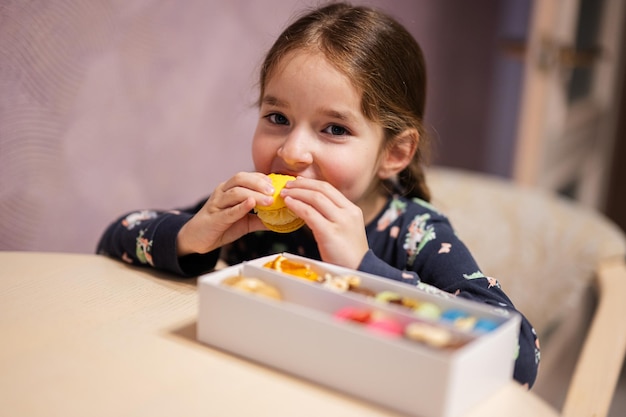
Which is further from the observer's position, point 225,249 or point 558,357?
point 558,357

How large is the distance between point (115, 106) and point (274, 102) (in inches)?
17.0

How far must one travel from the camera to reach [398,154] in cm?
109

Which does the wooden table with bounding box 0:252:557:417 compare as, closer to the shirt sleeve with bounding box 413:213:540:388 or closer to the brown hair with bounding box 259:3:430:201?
the shirt sleeve with bounding box 413:213:540:388

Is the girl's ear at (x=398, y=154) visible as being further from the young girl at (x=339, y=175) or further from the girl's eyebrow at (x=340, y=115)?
the girl's eyebrow at (x=340, y=115)

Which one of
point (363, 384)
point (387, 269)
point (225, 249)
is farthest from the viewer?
point (225, 249)

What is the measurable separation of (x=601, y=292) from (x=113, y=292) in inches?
34.7

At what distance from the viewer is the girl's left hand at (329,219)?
81cm

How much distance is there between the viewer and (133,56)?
127 centimetres

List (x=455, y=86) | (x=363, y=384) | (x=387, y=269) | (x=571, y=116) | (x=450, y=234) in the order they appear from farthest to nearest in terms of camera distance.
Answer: (x=455, y=86)
(x=571, y=116)
(x=450, y=234)
(x=387, y=269)
(x=363, y=384)

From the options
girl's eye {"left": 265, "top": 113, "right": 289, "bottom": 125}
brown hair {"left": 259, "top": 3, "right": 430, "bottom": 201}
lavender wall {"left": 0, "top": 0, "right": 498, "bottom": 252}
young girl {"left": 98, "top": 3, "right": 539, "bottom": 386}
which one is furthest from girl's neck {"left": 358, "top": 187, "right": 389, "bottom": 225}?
lavender wall {"left": 0, "top": 0, "right": 498, "bottom": 252}

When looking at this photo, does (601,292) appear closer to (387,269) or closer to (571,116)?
(387,269)

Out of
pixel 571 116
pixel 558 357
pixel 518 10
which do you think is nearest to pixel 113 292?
pixel 558 357

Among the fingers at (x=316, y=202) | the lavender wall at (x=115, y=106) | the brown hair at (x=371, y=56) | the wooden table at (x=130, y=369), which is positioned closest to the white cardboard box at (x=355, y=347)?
the wooden table at (x=130, y=369)

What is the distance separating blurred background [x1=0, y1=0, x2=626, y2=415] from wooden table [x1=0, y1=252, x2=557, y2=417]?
0.38 meters
